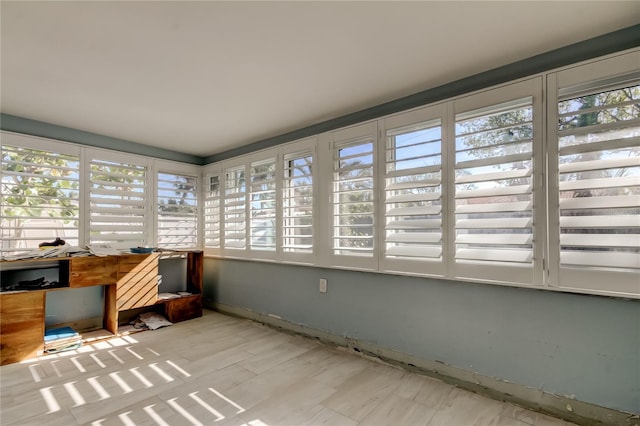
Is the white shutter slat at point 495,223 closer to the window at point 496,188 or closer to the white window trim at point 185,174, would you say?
the window at point 496,188

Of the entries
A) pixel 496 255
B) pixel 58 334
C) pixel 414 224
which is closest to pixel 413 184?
pixel 414 224

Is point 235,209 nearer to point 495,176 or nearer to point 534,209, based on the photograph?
point 495,176

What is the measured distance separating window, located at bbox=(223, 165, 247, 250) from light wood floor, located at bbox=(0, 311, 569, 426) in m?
1.41

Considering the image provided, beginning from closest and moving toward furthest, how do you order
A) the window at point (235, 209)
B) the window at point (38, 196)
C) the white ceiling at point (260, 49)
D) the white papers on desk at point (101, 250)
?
the white ceiling at point (260, 49), the window at point (38, 196), the white papers on desk at point (101, 250), the window at point (235, 209)

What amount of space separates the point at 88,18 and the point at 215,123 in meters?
1.62

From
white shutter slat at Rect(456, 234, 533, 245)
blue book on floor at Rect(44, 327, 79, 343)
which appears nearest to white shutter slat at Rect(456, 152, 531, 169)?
white shutter slat at Rect(456, 234, 533, 245)

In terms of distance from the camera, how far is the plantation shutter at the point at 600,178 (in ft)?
5.43

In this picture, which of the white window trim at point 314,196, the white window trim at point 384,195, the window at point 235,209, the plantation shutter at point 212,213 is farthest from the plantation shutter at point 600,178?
the plantation shutter at point 212,213

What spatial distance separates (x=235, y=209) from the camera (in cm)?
405

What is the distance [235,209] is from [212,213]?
1.86 ft

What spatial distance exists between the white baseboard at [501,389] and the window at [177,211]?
2.54 meters

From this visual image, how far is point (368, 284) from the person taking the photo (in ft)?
9.00

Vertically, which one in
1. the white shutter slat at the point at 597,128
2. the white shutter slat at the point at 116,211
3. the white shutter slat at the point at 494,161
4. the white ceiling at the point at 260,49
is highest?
the white ceiling at the point at 260,49

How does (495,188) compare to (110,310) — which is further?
(110,310)
